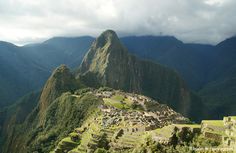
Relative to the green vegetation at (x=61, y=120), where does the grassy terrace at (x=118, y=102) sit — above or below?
above

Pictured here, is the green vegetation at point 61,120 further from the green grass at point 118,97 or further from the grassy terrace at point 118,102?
the green grass at point 118,97

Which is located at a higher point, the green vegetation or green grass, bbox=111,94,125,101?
green grass, bbox=111,94,125,101

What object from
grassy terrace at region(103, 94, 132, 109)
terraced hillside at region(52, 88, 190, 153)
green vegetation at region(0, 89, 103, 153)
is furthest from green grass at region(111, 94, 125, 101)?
terraced hillside at region(52, 88, 190, 153)

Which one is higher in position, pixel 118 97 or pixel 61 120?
pixel 118 97

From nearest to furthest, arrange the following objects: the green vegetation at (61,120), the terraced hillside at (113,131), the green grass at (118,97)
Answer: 1. the terraced hillside at (113,131)
2. the green vegetation at (61,120)
3. the green grass at (118,97)

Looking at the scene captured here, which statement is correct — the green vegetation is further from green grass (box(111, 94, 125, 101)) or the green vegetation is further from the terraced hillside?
green grass (box(111, 94, 125, 101))

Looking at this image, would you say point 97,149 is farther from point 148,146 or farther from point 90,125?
point 90,125

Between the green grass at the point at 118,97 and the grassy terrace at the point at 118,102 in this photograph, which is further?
the green grass at the point at 118,97

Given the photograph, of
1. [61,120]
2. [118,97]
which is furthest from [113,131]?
[118,97]

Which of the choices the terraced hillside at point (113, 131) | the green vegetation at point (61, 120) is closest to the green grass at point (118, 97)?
the green vegetation at point (61, 120)

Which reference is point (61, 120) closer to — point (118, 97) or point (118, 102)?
point (118, 97)

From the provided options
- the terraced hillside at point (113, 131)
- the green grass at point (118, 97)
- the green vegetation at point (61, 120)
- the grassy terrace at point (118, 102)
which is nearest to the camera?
the terraced hillside at point (113, 131)
